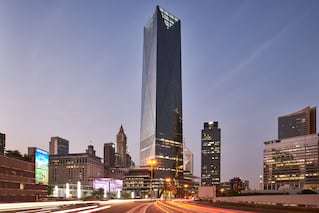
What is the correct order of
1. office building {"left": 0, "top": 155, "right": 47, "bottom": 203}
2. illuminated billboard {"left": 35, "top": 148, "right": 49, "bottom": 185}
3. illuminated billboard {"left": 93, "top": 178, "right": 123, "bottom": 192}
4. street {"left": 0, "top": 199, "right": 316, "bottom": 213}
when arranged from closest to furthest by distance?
1. street {"left": 0, "top": 199, "right": 316, "bottom": 213}
2. office building {"left": 0, "top": 155, "right": 47, "bottom": 203}
3. illuminated billboard {"left": 35, "top": 148, "right": 49, "bottom": 185}
4. illuminated billboard {"left": 93, "top": 178, "right": 123, "bottom": 192}

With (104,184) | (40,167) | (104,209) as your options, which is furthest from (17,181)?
(104,209)

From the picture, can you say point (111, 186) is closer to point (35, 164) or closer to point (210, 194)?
point (35, 164)

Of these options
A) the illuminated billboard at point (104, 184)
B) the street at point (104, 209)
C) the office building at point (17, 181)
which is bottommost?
the illuminated billboard at point (104, 184)

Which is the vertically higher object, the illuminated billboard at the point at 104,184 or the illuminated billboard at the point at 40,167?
the illuminated billboard at the point at 40,167

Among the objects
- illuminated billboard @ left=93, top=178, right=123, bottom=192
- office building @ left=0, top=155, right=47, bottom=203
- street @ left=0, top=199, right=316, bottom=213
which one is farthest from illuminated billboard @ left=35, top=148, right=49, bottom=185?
street @ left=0, top=199, right=316, bottom=213

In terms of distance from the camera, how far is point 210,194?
87688 millimetres

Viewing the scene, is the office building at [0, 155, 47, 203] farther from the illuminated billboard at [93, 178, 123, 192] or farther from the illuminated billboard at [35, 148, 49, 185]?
the illuminated billboard at [93, 178, 123, 192]

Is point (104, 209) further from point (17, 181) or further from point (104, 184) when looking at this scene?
point (104, 184)

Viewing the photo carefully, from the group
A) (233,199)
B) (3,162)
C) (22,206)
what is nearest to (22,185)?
(3,162)

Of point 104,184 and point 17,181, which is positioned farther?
point 104,184

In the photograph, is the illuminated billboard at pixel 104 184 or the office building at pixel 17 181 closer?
the office building at pixel 17 181

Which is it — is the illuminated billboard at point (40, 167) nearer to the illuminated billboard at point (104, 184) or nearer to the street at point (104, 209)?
the illuminated billboard at point (104, 184)

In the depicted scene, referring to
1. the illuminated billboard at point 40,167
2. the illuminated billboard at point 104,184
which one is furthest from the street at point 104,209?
the illuminated billboard at point 104,184

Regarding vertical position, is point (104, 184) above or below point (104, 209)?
below
